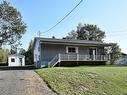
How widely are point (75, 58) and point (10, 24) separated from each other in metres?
20.3

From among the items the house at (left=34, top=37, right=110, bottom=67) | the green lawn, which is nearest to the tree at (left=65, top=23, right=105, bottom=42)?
the house at (left=34, top=37, right=110, bottom=67)

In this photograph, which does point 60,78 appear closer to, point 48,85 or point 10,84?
point 48,85

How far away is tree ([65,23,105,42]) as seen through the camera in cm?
6719

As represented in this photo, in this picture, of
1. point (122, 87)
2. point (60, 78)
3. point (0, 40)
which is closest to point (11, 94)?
point (60, 78)

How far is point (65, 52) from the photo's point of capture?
3119 centimetres

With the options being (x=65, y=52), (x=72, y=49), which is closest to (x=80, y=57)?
(x=72, y=49)

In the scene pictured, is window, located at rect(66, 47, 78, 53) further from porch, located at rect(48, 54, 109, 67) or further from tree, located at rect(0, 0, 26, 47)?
tree, located at rect(0, 0, 26, 47)

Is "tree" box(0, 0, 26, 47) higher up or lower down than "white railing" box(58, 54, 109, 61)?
higher up

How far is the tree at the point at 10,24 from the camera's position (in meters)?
45.2

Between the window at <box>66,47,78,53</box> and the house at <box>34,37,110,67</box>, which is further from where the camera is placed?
the window at <box>66,47,78,53</box>

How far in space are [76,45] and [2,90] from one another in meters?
20.2

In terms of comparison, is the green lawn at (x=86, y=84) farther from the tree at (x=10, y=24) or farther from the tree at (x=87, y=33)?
the tree at (x=87, y=33)

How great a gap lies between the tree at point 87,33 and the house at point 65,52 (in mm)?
33778

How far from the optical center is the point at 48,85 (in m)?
13.9
